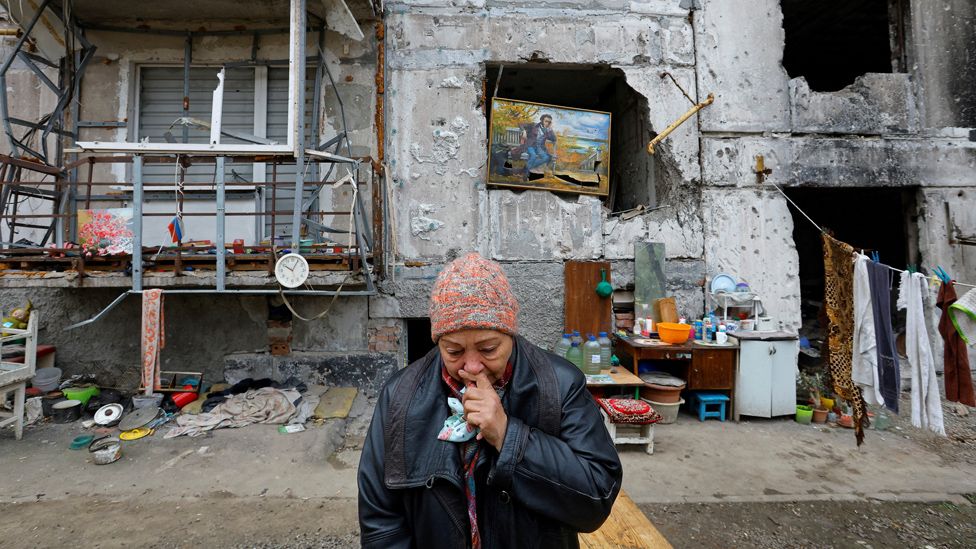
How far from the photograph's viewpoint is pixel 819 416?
5.31 metres

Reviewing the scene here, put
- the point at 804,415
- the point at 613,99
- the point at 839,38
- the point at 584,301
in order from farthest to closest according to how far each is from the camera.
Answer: the point at 839,38, the point at 613,99, the point at 584,301, the point at 804,415

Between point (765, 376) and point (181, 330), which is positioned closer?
point (765, 376)

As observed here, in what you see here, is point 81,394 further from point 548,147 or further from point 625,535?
point 548,147

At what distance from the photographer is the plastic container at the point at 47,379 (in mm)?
5273

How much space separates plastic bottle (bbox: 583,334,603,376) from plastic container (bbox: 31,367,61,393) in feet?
22.1

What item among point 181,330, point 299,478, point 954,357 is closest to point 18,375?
point 181,330

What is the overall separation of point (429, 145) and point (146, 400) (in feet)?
15.4

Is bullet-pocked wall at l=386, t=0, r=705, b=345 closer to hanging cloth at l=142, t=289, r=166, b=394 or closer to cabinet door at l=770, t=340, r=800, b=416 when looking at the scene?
cabinet door at l=770, t=340, r=800, b=416

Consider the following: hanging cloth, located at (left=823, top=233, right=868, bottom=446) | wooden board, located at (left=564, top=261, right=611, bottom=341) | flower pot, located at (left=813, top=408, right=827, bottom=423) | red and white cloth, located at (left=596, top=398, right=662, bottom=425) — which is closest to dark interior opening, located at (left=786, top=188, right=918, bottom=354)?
flower pot, located at (left=813, top=408, right=827, bottom=423)

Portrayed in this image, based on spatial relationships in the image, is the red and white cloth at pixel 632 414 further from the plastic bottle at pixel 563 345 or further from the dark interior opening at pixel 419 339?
the dark interior opening at pixel 419 339

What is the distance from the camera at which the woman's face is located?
138 centimetres

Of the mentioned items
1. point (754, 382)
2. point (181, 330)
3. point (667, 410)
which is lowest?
point (667, 410)

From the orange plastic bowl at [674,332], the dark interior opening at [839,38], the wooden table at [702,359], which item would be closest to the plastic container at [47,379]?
the wooden table at [702,359]

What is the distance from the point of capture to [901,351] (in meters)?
6.43
